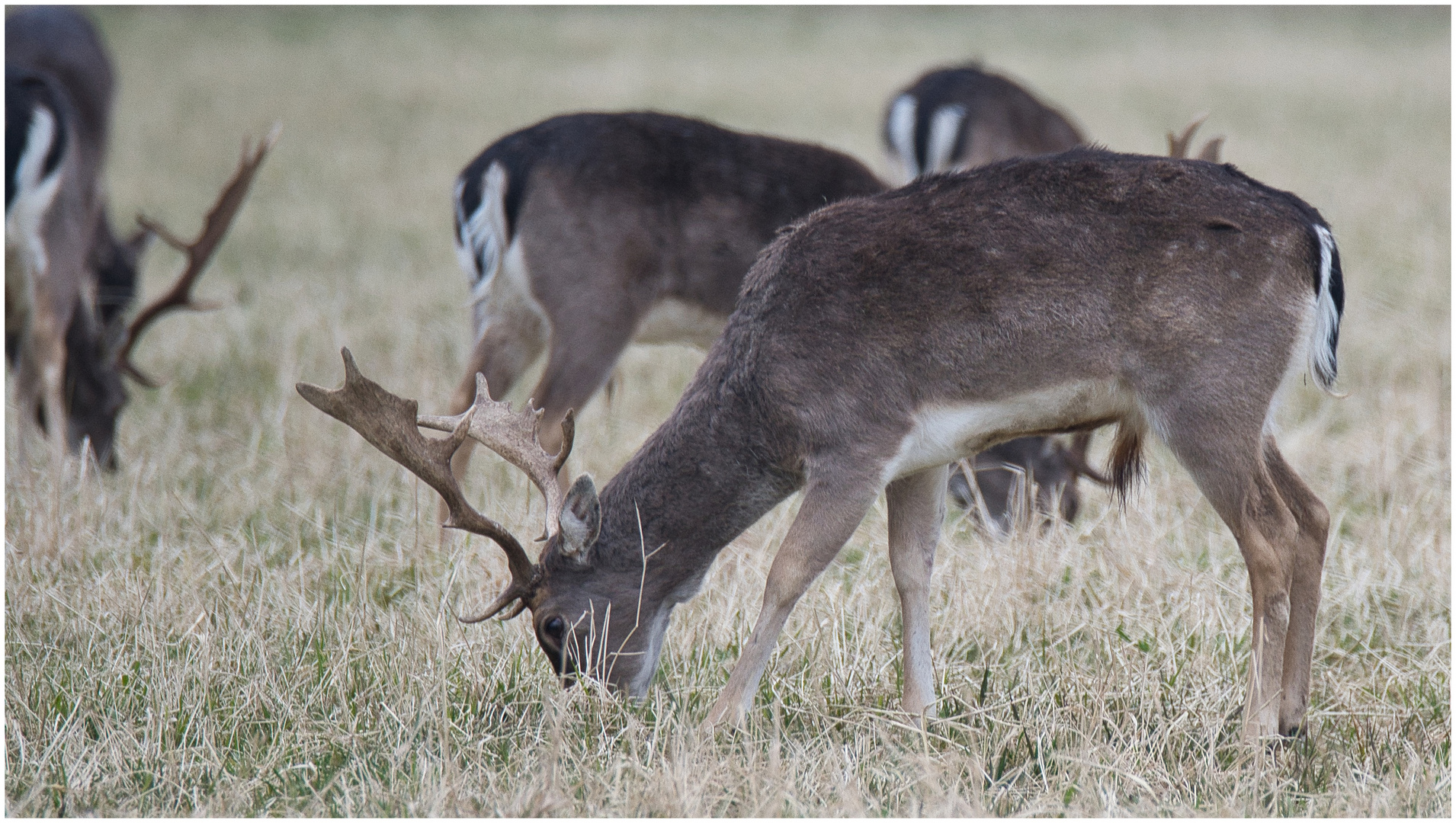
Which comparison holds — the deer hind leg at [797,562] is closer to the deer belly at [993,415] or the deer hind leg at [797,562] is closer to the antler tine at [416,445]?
the deer belly at [993,415]

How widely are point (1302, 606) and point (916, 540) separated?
1.04 meters

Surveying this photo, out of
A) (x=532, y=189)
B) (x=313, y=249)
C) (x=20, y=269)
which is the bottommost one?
(x=313, y=249)

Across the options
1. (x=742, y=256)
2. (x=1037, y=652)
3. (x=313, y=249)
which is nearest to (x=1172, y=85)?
(x=313, y=249)

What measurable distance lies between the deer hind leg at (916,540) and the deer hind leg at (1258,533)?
30.3 inches

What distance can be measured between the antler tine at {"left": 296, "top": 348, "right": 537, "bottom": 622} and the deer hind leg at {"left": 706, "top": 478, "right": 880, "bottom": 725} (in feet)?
2.13

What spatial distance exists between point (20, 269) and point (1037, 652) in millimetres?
5001

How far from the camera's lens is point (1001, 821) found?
305 centimetres

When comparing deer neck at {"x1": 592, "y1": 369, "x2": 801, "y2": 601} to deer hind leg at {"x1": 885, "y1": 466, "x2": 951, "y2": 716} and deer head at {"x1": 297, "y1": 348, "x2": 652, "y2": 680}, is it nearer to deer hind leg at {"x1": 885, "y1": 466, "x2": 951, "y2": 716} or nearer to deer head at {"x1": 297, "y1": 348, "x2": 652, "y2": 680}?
deer head at {"x1": 297, "y1": 348, "x2": 652, "y2": 680}

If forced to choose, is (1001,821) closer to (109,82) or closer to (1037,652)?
(1037,652)

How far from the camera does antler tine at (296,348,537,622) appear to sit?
3633 millimetres

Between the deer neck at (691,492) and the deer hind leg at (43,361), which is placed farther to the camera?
the deer hind leg at (43,361)

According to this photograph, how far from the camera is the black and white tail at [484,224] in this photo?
18.3 feet

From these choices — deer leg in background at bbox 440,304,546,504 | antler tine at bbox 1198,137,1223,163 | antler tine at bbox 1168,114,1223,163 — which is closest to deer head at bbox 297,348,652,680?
deer leg in background at bbox 440,304,546,504

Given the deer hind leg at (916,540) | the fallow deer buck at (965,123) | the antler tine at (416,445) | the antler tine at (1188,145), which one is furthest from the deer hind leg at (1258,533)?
the fallow deer buck at (965,123)
